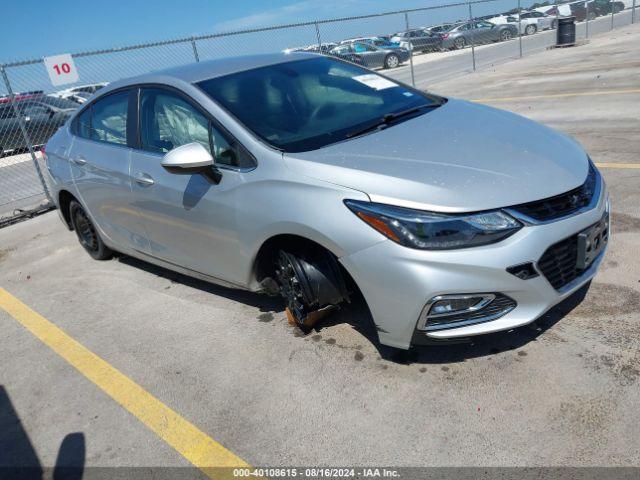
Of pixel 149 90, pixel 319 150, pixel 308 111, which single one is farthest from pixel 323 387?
pixel 149 90

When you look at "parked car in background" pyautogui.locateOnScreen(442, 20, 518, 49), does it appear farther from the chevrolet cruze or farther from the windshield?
the chevrolet cruze

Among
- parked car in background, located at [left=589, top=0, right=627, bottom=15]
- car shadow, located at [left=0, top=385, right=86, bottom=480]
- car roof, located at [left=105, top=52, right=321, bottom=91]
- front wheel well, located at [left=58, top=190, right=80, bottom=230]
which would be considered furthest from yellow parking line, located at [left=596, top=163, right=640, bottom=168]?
parked car in background, located at [left=589, top=0, right=627, bottom=15]

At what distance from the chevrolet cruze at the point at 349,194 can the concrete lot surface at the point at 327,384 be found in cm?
32

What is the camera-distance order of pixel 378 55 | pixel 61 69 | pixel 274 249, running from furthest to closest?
pixel 378 55, pixel 61 69, pixel 274 249

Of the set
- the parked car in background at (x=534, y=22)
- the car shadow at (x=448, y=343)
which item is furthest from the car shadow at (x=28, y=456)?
the parked car in background at (x=534, y=22)

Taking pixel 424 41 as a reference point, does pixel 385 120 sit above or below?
above

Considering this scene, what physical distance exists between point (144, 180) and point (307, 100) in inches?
48.7

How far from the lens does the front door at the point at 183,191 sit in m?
3.36

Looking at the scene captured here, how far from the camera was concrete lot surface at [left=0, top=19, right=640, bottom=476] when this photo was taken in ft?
8.16

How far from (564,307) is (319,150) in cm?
168

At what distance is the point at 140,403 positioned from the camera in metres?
3.17

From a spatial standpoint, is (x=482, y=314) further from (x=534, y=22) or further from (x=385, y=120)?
(x=534, y=22)

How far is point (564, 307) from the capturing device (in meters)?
3.30

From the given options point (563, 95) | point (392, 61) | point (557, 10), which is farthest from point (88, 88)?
point (557, 10)
